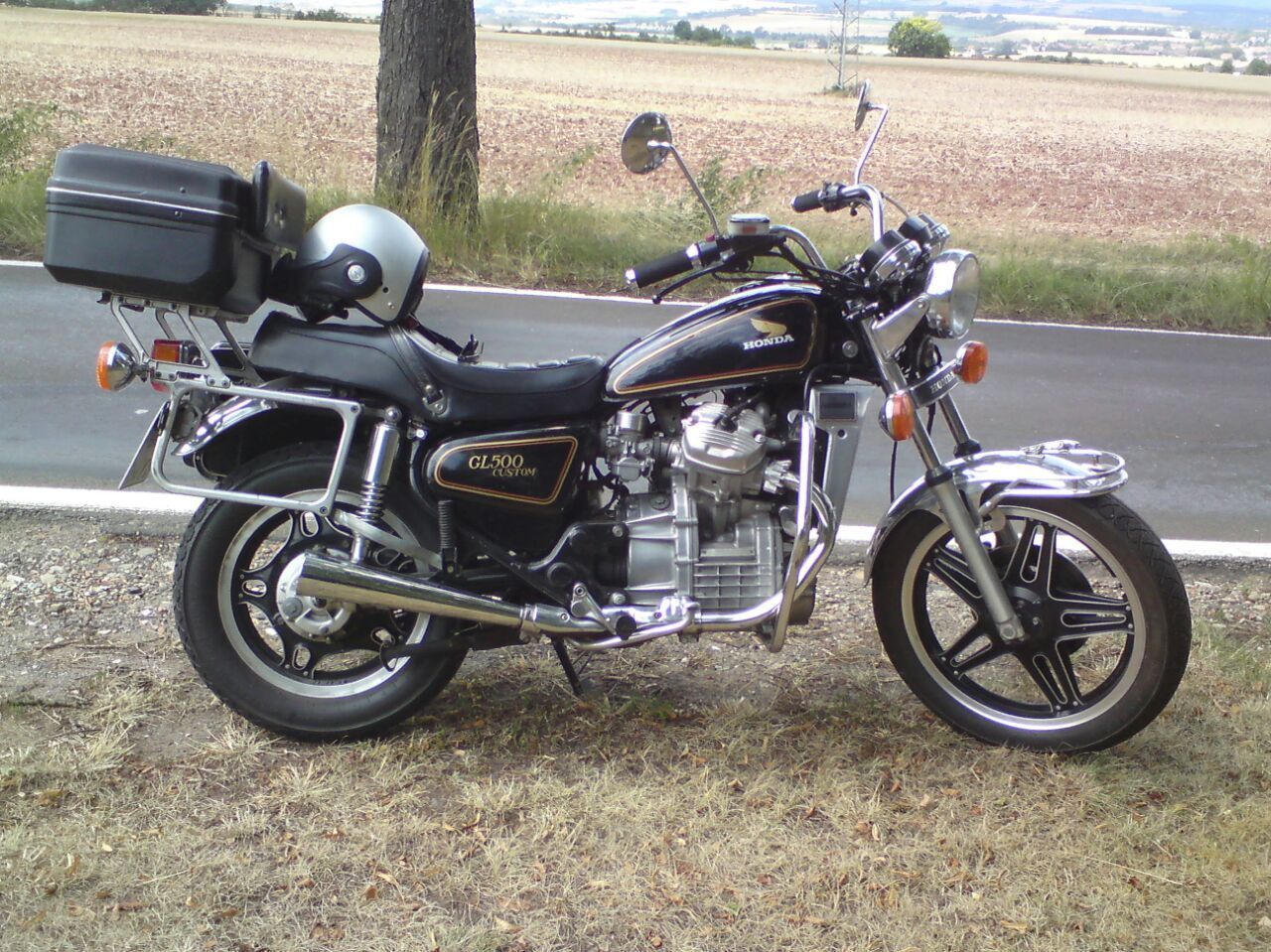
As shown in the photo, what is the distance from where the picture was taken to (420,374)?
327 centimetres

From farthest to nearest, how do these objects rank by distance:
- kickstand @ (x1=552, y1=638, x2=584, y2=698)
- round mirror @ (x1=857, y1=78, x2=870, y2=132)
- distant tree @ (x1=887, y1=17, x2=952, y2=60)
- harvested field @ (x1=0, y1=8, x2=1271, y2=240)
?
distant tree @ (x1=887, y1=17, x2=952, y2=60) < harvested field @ (x1=0, y1=8, x2=1271, y2=240) < kickstand @ (x1=552, y1=638, x2=584, y2=698) < round mirror @ (x1=857, y1=78, x2=870, y2=132)

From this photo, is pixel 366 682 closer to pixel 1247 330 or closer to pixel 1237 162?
pixel 1247 330

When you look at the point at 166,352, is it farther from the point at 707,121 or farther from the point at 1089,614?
the point at 707,121

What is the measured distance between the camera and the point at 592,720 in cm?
365

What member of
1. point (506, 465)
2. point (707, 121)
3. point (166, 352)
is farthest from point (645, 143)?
point (707, 121)

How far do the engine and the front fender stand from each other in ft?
1.23

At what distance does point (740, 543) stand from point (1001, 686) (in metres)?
1.10

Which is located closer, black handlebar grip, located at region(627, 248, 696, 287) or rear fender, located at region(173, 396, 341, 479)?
black handlebar grip, located at region(627, 248, 696, 287)

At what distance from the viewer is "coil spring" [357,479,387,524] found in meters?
3.28

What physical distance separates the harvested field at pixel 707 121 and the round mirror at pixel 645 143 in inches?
310

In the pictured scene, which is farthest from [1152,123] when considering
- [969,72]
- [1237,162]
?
[969,72]

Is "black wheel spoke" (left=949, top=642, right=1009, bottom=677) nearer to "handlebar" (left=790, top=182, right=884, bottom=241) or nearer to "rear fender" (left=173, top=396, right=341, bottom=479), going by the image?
"handlebar" (left=790, top=182, right=884, bottom=241)

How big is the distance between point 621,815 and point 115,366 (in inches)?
67.6

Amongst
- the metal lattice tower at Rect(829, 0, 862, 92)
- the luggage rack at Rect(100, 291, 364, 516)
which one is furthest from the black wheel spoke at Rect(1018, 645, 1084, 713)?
the metal lattice tower at Rect(829, 0, 862, 92)
